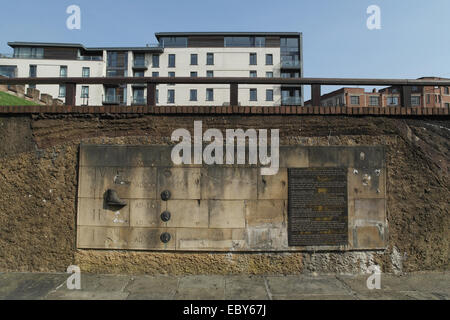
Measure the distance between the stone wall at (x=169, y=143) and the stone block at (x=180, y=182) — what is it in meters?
0.69

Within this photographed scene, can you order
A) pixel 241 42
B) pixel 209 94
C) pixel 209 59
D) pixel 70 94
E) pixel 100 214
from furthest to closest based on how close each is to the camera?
pixel 209 59, pixel 241 42, pixel 209 94, pixel 70 94, pixel 100 214

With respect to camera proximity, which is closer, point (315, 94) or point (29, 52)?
point (315, 94)

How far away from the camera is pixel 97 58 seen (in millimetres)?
47438

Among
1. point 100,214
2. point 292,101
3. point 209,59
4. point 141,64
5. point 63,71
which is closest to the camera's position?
point 100,214

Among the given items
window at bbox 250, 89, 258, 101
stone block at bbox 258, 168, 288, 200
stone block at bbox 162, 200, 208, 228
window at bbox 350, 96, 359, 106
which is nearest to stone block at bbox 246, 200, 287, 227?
stone block at bbox 258, 168, 288, 200

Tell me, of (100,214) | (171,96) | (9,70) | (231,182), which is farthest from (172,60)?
(231,182)

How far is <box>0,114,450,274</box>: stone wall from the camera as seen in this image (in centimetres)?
534

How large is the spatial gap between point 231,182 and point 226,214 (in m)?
0.66

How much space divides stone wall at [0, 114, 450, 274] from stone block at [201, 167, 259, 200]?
0.93m

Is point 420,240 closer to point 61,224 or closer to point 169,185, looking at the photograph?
point 169,185

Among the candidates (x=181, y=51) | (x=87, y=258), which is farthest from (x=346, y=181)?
(x=181, y=51)

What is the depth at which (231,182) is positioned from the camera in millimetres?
5352

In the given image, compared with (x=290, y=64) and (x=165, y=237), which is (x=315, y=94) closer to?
(x=165, y=237)

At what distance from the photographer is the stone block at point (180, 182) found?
535cm
